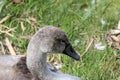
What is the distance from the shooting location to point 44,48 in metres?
2.77

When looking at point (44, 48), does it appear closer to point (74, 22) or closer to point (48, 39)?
point (48, 39)

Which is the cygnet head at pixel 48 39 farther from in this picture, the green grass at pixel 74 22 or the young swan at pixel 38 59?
the green grass at pixel 74 22

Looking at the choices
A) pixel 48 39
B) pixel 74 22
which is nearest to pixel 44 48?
pixel 48 39

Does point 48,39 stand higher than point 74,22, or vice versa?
point 48,39

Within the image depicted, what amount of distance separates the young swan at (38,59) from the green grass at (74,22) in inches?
21.0

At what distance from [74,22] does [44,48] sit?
1129 millimetres

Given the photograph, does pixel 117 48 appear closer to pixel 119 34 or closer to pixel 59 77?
pixel 119 34

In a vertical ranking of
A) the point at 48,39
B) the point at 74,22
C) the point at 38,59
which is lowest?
the point at 74,22

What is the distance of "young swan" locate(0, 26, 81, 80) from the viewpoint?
2.77 m

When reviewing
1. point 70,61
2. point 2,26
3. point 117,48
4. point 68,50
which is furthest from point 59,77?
point 2,26

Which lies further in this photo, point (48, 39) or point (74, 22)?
point (74, 22)

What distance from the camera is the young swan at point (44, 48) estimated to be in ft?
9.06

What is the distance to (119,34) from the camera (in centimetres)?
375

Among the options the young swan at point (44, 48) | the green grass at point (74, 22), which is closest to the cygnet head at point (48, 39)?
the young swan at point (44, 48)
